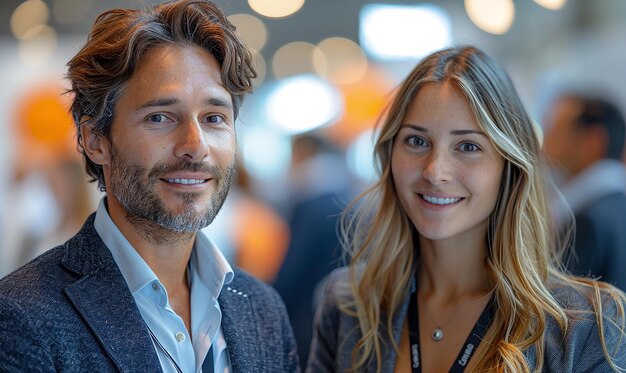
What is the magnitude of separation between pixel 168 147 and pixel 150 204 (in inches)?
5.8

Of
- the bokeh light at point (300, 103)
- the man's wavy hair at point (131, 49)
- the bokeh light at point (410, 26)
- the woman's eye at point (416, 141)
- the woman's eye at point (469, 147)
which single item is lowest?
the woman's eye at point (469, 147)

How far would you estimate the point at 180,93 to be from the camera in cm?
188

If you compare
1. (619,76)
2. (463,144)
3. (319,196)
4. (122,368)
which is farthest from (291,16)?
(122,368)

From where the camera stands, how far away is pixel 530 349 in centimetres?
198

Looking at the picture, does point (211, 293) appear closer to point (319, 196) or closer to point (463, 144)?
point (463, 144)

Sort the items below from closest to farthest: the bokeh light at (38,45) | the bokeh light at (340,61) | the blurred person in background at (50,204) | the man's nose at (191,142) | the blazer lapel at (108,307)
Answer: the blazer lapel at (108,307) → the man's nose at (191,142) → the blurred person in background at (50,204) → the bokeh light at (38,45) → the bokeh light at (340,61)

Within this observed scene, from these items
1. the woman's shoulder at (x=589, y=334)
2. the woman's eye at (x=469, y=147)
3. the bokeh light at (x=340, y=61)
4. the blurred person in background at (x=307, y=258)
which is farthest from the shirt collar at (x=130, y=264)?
the bokeh light at (x=340, y=61)

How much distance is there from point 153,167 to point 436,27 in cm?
415

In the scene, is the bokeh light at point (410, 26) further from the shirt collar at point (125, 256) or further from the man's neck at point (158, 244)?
the shirt collar at point (125, 256)

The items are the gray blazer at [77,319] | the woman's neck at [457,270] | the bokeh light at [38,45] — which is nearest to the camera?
the gray blazer at [77,319]

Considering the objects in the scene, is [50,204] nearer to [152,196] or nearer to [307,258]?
[307,258]

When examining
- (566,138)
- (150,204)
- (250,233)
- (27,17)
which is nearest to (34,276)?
(150,204)

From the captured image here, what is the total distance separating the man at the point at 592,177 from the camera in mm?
3273

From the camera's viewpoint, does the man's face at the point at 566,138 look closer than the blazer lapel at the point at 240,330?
No
